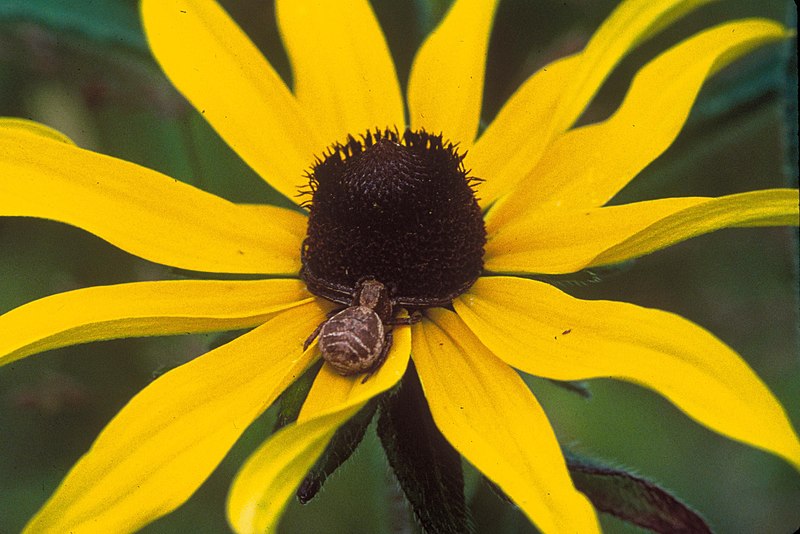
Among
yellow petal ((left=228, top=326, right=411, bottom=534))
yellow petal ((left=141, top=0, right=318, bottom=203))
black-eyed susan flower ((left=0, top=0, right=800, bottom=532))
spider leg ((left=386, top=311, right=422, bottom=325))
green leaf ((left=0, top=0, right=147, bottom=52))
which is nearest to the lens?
yellow petal ((left=228, top=326, right=411, bottom=534))

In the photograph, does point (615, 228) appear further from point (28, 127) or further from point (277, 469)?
point (28, 127)

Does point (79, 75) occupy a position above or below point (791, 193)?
above

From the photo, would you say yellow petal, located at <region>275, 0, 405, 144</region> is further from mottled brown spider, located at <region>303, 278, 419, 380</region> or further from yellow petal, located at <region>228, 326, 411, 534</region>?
yellow petal, located at <region>228, 326, 411, 534</region>

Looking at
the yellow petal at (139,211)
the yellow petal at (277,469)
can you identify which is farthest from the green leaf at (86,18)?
the yellow petal at (277,469)

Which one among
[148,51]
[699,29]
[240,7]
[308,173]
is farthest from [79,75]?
[699,29]

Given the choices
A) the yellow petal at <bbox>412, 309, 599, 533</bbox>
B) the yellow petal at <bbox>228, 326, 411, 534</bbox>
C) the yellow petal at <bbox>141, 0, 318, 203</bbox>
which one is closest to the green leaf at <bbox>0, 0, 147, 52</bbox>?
the yellow petal at <bbox>141, 0, 318, 203</bbox>

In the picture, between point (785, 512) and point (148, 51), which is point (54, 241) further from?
point (785, 512)
